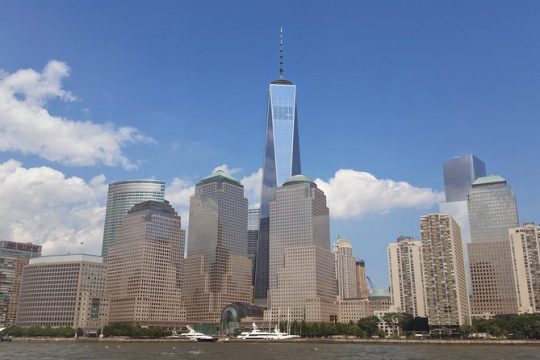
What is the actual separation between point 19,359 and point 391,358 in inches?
3532

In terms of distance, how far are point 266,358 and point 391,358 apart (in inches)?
1198

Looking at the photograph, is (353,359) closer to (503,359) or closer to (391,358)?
(391,358)

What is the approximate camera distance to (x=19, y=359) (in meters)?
138

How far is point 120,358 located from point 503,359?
90.3 m

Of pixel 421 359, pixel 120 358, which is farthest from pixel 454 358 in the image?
pixel 120 358

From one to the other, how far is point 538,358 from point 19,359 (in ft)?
408

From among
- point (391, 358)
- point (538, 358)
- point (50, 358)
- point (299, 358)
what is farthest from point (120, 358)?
point (538, 358)

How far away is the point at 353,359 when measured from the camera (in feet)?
448

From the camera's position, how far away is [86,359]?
448ft

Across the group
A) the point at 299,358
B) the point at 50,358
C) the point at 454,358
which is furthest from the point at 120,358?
the point at 454,358

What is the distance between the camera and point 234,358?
139875mm

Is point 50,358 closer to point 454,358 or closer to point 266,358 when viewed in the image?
point 266,358

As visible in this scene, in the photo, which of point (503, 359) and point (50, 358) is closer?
point (503, 359)

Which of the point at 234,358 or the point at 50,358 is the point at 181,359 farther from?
the point at 50,358
